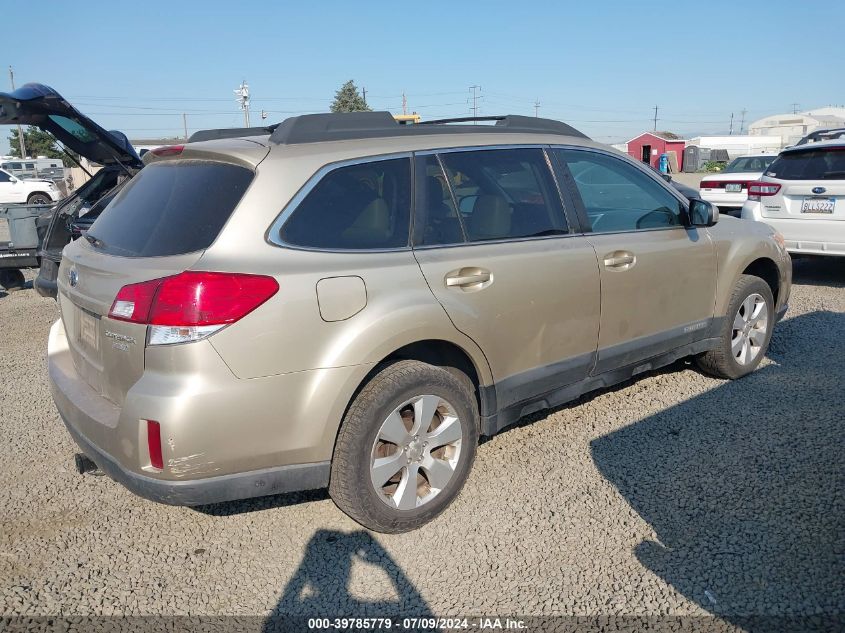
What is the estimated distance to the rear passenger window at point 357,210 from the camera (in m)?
2.97

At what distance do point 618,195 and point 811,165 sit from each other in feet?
16.6

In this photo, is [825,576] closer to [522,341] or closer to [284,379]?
[522,341]

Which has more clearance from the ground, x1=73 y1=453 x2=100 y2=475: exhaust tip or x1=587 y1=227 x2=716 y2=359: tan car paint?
x1=587 y1=227 x2=716 y2=359: tan car paint

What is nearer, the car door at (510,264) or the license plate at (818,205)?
the car door at (510,264)

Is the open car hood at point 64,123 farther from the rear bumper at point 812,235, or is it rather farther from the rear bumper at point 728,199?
the rear bumper at point 728,199

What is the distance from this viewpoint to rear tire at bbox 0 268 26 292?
9.73m

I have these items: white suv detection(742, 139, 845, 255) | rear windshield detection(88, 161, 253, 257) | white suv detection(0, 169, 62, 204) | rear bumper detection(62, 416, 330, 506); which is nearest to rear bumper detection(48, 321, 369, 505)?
rear bumper detection(62, 416, 330, 506)

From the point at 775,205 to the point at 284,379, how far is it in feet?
24.4

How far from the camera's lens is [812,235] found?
8.00 meters

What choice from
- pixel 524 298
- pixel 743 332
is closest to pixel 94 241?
pixel 524 298

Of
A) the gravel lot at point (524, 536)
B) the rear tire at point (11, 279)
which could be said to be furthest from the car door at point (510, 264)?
the rear tire at point (11, 279)

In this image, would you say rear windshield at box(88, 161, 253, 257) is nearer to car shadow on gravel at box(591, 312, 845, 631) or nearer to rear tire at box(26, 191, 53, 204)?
car shadow on gravel at box(591, 312, 845, 631)

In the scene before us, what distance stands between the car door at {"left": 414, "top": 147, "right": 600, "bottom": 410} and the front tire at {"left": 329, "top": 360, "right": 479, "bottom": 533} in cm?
30

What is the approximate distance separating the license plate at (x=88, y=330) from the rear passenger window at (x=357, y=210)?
909mm
